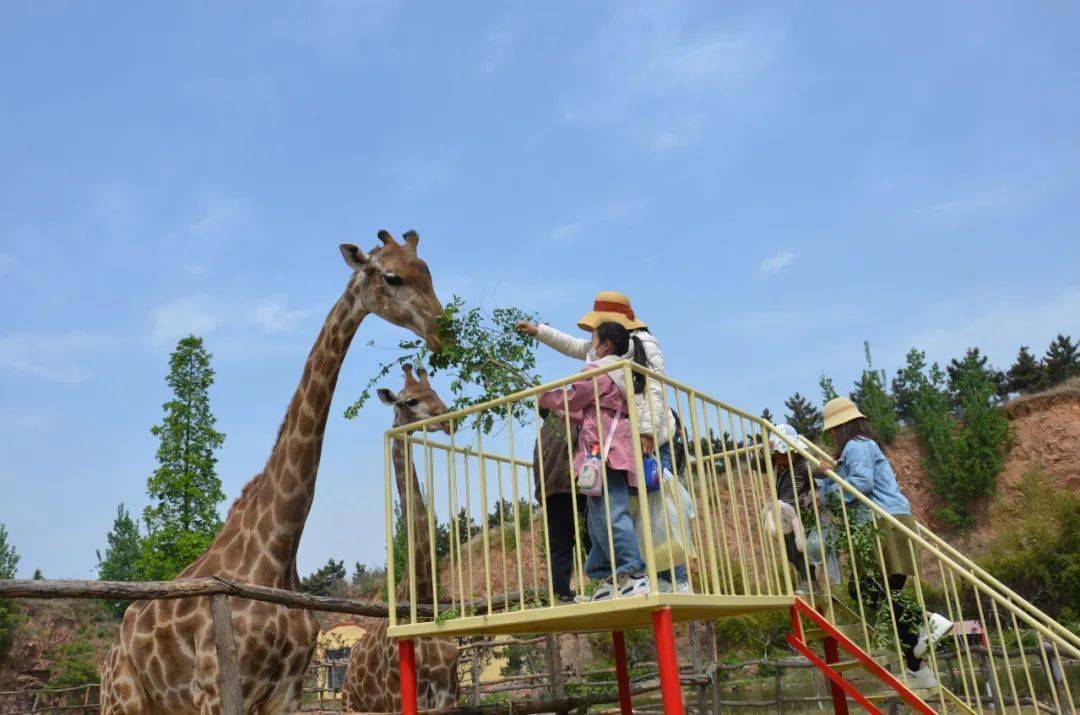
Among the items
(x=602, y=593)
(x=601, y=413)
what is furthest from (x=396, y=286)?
(x=602, y=593)

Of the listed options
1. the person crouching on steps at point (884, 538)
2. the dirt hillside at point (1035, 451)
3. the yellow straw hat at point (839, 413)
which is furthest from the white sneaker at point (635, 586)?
the dirt hillside at point (1035, 451)

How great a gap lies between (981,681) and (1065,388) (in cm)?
2001

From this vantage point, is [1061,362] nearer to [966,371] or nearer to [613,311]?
[966,371]

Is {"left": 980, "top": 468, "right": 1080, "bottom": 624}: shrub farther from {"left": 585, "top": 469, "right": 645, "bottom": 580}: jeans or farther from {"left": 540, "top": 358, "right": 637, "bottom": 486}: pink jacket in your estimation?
{"left": 540, "top": 358, "right": 637, "bottom": 486}: pink jacket

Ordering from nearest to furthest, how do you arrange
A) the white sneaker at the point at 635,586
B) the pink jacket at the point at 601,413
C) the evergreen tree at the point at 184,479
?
the white sneaker at the point at 635,586 → the pink jacket at the point at 601,413 → the evergreen tree at the point at 184,479

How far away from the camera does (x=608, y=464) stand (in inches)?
160

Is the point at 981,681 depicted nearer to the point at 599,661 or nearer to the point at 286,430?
the point at 286,430

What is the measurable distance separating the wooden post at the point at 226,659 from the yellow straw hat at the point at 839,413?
12.9 ft

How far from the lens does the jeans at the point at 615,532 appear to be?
13.0 ft

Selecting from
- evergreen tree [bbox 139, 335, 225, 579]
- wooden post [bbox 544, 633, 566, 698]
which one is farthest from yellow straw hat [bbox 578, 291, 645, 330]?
evergreen tree [bbox 139, 335, 225, 579]

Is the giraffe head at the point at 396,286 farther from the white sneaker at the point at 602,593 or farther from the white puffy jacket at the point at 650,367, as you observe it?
the white sneaker at the point at 602,593

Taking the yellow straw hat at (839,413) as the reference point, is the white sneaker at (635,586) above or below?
below

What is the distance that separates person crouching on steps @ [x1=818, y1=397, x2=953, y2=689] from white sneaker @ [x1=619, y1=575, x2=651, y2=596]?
1927 millimetres

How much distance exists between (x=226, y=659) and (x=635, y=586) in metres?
2.23
